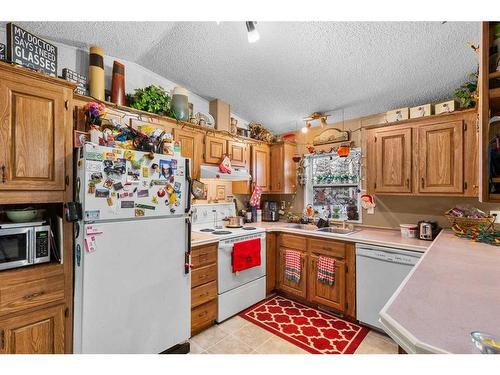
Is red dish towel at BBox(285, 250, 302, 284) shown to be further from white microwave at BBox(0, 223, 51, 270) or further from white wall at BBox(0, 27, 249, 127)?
white microwave at BBox(0, 223, 51, 270)

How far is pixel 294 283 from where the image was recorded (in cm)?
296

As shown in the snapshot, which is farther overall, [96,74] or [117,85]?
[117,85]

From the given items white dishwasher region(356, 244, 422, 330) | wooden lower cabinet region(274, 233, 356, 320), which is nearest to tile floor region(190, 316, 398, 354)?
white dishwasher region(356, 244, 422, 330)

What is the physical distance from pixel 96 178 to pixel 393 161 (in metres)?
2.79

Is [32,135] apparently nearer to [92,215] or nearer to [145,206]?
[92,215]

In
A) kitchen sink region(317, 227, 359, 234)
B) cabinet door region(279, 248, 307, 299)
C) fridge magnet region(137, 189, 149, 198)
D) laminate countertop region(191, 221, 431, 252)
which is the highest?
fridge magnet region(137, 189, 149, 198)

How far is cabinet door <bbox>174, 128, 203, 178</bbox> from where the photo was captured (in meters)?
2.65

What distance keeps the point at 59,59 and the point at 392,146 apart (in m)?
3.35

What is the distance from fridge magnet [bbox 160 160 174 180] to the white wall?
3.97 feet

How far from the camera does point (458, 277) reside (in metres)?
1.20

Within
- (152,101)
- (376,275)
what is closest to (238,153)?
(152,101)

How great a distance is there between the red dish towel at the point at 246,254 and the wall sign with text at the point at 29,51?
2.18 meters

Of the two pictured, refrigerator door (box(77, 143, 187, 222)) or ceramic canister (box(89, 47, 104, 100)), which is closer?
refrigerator door (box(77, 143, 187, 222))

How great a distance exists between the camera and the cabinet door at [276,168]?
3686 mm
